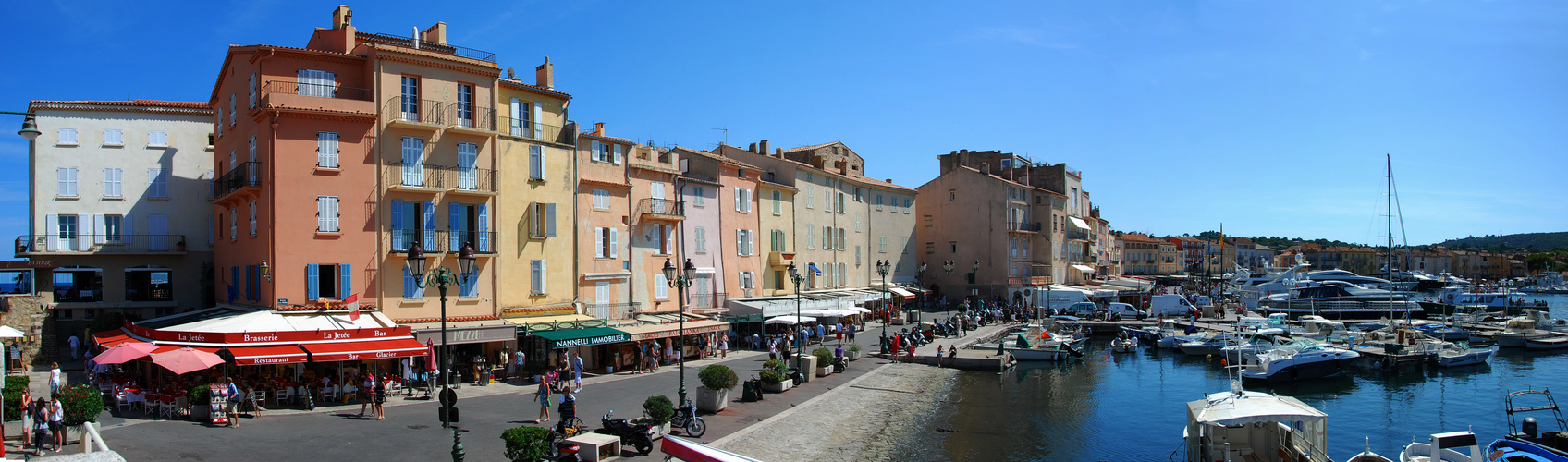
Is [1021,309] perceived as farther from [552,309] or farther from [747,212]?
[552,309]

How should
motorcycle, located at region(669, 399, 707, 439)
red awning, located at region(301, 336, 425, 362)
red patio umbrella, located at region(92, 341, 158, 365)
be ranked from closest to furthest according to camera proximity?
motorcycle, located at region(669, 399, 707, 439)
red patio umbrella, located at region(92, 341, 158, 365)
red awning, located at region(301, 336, 425, 362)

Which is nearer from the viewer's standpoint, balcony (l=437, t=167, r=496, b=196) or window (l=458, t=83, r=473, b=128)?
balcony (l=437, t=167, r=496, b=196)

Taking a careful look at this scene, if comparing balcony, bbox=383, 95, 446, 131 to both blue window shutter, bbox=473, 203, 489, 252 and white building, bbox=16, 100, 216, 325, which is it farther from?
white building, bbox=16, 100, 216, 325

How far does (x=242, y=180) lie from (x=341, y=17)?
6.78m

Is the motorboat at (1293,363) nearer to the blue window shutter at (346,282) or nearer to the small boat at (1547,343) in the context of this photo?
the small boat at (1547,343)

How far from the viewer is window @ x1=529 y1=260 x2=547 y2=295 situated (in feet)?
107

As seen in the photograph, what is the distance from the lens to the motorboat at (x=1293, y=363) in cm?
3606

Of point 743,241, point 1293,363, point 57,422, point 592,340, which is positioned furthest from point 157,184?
point 1293,363

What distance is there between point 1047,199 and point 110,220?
63383 millimetres

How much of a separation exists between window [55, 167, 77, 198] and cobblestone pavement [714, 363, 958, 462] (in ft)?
99.6

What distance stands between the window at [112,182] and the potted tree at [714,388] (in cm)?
2729

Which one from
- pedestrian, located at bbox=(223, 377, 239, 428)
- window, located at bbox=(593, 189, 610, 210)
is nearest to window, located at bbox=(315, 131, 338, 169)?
pedestrian, located at bbox=(223, 377, 239, 428)

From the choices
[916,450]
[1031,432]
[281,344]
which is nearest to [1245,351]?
[1031,432]

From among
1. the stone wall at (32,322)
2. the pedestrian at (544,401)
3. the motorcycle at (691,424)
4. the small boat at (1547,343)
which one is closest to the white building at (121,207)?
the stone wall at (32,322)
